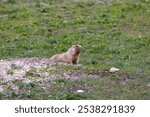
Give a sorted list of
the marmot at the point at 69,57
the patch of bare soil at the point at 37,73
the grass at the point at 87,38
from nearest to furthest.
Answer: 1. the grass at the point at 87,38
2. the patch of bare soil at the point at 37,73
3. the marmot at the point at 69,57

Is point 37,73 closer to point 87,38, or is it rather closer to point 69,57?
point 69,57

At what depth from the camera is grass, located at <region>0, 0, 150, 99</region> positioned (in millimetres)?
13703

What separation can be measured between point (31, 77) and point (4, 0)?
40.2 feet

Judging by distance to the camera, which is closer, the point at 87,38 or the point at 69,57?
the point at 69,57

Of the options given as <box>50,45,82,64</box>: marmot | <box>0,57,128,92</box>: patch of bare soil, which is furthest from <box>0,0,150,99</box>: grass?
<box>50,45,82,64</box>: marmot

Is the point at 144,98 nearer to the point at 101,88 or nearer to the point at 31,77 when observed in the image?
the point at 101,88

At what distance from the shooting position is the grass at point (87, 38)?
1370cm

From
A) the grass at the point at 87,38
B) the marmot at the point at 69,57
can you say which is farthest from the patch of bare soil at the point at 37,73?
the marmot at the point at 69,57

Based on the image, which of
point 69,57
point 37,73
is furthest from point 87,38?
point 37,73

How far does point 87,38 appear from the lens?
1961cm

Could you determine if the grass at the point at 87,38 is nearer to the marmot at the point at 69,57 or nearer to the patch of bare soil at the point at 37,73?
the patch of bare soil at the point at 37,73

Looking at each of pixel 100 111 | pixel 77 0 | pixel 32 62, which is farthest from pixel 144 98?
pixel 77 0

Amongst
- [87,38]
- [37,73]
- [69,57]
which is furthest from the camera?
[87,38]

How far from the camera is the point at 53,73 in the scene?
48.3 feet
